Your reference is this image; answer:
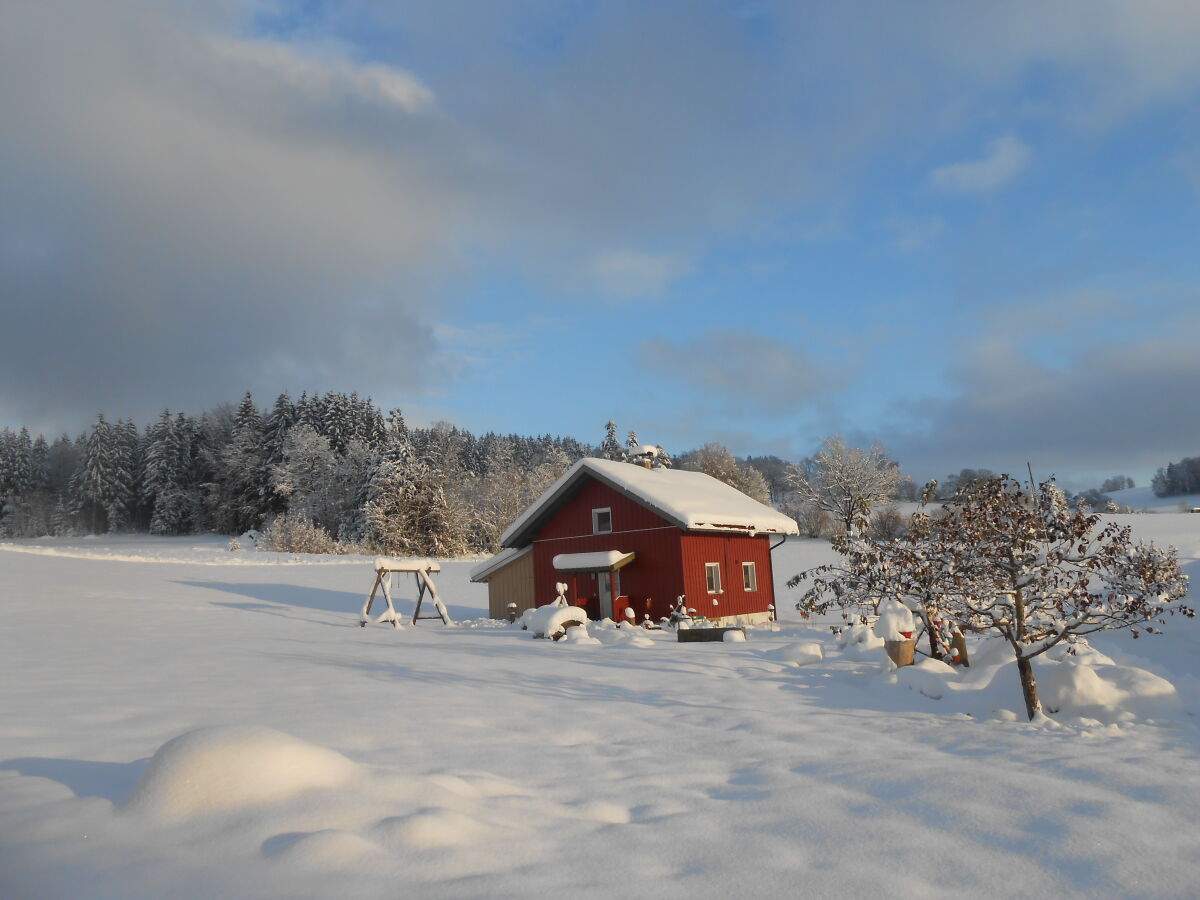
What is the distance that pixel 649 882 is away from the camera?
4.06m

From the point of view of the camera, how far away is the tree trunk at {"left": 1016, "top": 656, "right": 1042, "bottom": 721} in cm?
920

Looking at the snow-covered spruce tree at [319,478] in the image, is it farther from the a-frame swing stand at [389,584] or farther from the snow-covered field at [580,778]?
the snow-covered field at [580,778]

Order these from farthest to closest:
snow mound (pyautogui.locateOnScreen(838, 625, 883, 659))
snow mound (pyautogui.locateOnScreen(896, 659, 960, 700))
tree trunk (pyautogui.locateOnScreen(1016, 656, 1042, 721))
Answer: snow mound (pyautogui.locateOnScreen(838, 625, 883, 659))
snow mound (pyautogui.locateOnScreen(896, 659, 960, 700))
tree trunk (pyautogui.locateOnScreen(1016, 656, 1042, 721))

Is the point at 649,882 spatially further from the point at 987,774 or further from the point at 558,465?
the point at 558,465

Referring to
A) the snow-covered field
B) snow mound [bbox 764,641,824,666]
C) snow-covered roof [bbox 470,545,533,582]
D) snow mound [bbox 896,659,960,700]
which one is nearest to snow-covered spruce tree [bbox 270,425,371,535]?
snow-covered roof [bbox 470,545,533,582]

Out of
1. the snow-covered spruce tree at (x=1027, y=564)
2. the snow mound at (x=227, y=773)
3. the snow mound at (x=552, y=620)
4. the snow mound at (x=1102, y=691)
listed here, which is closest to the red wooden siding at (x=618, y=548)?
the snow mound at (x=552, y=620)

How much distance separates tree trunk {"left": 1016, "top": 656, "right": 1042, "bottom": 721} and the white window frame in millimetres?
16801

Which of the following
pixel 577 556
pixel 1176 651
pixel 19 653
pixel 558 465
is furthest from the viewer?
pixel 558 465

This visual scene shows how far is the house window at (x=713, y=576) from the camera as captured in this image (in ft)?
86.0

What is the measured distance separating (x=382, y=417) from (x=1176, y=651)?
7049 centimetres

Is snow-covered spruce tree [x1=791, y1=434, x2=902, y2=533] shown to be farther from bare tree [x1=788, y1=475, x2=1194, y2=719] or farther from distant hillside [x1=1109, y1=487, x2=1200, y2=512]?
distant hillside [x1=1109, y1=487, x2=1200, y2=512]

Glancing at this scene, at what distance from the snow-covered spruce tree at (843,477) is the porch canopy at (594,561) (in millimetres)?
39874

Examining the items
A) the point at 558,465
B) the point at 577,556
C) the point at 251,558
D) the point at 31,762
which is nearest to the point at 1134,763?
the point at 31,762

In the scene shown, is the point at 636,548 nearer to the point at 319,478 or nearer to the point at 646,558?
the point at 646,558
